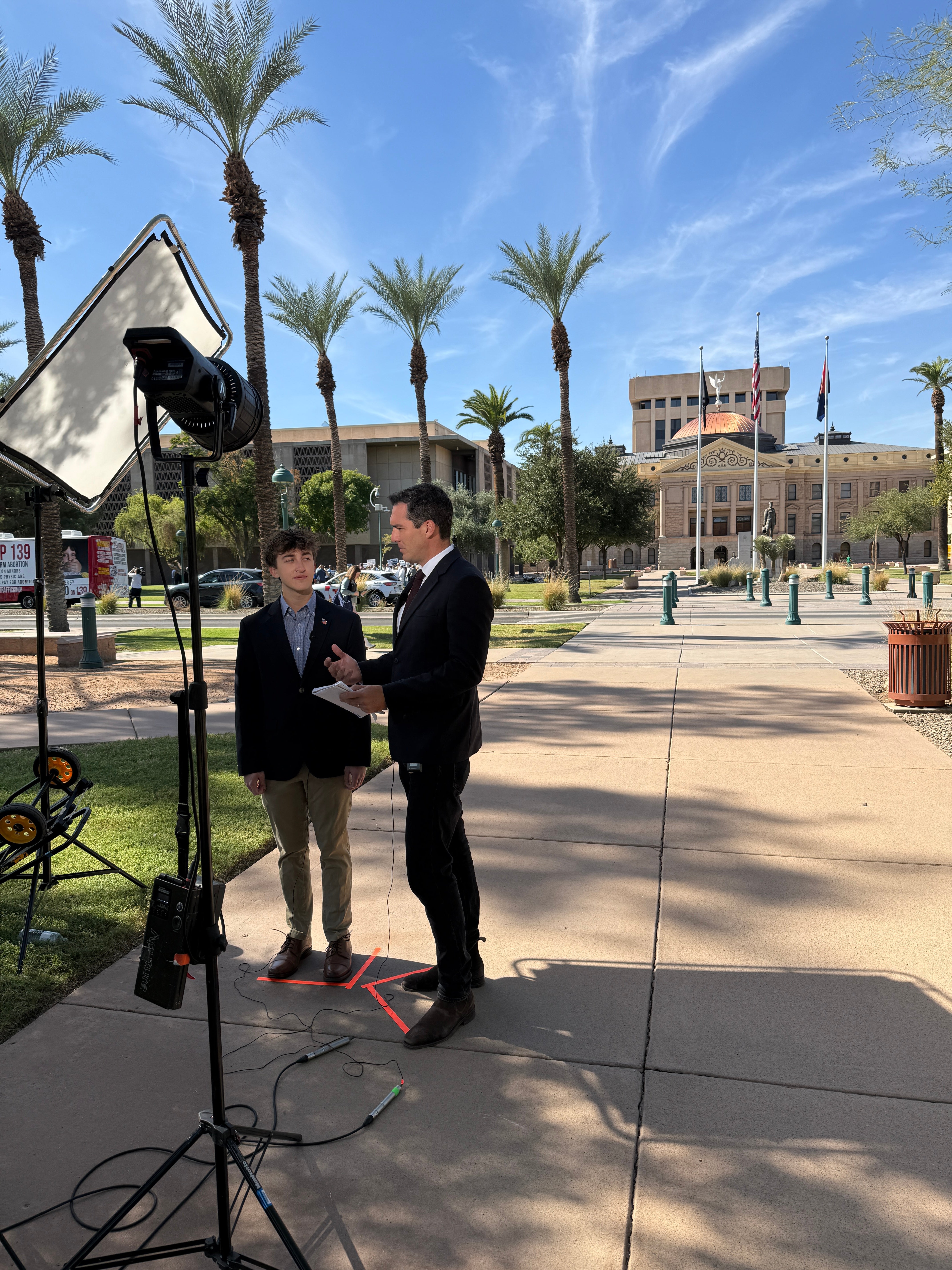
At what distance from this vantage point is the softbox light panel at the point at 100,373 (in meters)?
3.12

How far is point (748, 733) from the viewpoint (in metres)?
8.33

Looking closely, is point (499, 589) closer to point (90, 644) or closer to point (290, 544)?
point (90, 644)

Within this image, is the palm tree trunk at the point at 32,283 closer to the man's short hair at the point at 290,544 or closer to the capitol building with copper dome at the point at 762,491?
the man's short hair at the point at 290,544

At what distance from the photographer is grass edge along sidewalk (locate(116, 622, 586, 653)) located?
17.6 meters

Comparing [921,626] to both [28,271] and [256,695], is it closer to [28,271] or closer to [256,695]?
[256,695]

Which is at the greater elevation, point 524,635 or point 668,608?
point 668,608

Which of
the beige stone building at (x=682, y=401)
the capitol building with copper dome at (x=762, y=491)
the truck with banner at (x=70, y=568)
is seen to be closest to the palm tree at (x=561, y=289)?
the truck with banner at (x=70, y=568)

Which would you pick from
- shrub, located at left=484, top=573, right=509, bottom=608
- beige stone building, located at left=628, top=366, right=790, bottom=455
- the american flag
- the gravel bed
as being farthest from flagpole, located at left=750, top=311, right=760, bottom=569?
beige stone building, located at left=628, top=366, right=790, bottom=455

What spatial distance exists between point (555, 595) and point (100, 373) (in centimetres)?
2581

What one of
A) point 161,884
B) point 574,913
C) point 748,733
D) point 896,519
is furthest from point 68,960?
point 896,519

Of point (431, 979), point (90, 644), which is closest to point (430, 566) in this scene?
point (431, 979)

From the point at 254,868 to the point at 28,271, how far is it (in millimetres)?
18708

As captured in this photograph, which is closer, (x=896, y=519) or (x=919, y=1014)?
(x=919, y=1014)

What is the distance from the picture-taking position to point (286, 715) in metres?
3.54
